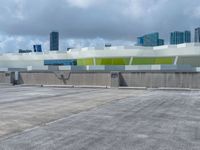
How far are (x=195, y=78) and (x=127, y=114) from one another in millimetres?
27926

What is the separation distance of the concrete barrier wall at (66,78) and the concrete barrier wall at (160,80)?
120 inches

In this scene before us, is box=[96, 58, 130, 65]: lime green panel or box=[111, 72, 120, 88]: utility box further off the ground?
box=[96, 58, 130, 65]: lime green panel

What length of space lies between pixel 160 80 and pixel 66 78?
15.0 m

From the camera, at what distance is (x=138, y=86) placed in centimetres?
4578

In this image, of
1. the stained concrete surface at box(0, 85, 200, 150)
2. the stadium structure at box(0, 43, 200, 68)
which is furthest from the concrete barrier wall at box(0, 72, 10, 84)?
the stained concrete surface at box(0, 85, 200, 150)

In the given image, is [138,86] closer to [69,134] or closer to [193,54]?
[193,54]

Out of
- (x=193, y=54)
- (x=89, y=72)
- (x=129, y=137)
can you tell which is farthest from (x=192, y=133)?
(x=193, y=54)

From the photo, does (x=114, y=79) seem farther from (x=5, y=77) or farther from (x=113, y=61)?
(x=113, y=61)

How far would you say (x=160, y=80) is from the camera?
44438 mm

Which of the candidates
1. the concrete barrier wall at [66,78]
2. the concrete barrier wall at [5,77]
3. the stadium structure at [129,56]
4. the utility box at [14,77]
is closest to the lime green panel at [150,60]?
the stadium structure at [129,56]

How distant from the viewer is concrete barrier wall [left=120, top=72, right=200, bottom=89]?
4269 centimetres

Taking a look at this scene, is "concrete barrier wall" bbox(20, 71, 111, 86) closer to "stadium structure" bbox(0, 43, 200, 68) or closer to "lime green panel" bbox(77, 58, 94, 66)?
"stadium structure" bbox(0, 43, 200, 68)


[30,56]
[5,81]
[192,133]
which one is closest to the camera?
[192,133]

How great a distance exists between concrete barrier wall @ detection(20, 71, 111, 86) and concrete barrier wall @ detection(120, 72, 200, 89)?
304 cm
